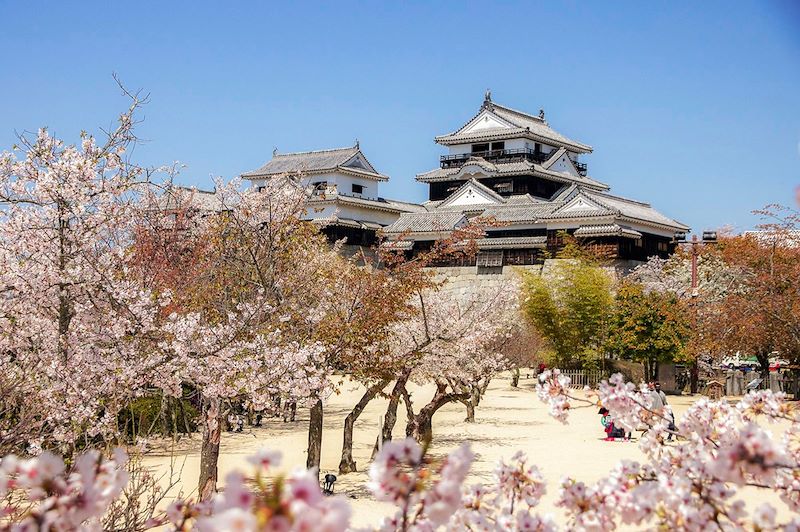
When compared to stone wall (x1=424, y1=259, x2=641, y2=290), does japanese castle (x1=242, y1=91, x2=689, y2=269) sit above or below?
above

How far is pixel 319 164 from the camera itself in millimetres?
44438

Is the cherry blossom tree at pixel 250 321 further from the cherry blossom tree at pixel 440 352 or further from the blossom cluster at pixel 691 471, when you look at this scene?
the blossom cluster at pixel 691 471

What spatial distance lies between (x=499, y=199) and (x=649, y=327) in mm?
14019

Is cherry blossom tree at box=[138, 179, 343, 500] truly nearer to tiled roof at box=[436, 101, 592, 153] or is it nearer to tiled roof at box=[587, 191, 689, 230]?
tiled roof at box=[587, 191, 689, 230]

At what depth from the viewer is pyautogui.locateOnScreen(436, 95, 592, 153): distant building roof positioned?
43656 millimetres

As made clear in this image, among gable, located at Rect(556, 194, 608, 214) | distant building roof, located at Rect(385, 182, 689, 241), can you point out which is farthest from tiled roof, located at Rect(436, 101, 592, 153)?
gable, located at Rect(556, 194, 608, 214)

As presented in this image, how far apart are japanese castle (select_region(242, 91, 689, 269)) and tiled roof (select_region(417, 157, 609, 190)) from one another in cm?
5

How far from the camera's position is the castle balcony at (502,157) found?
43.4 metres

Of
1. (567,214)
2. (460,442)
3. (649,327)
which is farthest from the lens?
(567,214)

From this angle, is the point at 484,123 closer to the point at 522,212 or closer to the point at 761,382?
the point at 522,212

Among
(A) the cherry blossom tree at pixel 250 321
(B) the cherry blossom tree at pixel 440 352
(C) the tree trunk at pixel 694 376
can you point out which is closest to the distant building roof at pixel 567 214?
(C) the tree trunk at pixel 694 376

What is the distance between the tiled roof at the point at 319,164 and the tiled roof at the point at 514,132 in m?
4.74

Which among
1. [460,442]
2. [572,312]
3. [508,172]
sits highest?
[508,172]

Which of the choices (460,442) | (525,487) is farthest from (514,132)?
(525,487)
